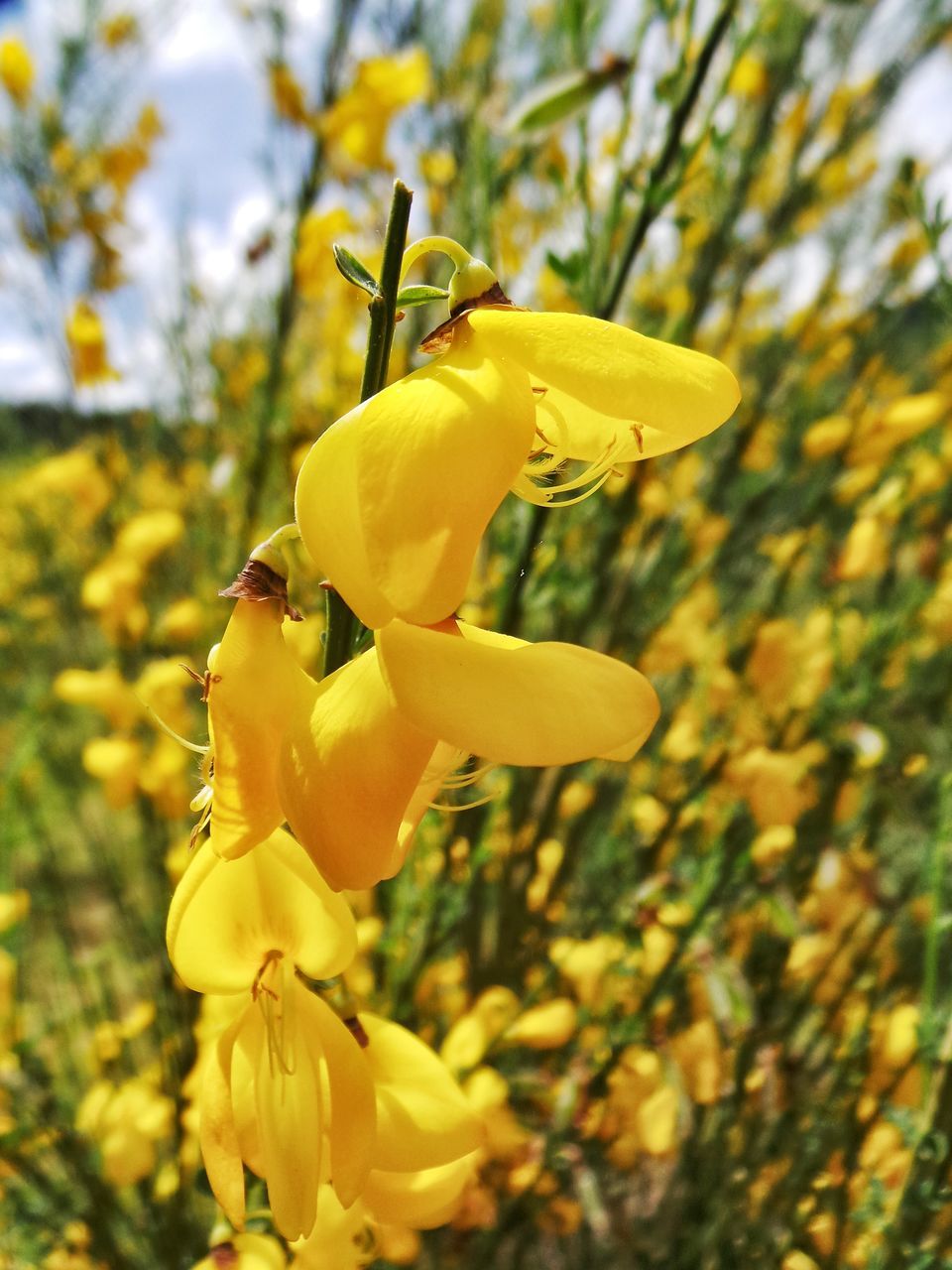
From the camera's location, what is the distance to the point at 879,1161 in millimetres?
780

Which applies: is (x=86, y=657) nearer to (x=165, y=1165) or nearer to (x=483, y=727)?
(x=165, y=1165)

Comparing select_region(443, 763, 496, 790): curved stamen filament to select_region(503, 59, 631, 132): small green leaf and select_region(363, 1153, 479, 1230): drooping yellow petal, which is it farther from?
select_region(503, 59, 631, 132): small green leaf

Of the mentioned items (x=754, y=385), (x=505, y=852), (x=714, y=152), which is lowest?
(x=505, y=852)

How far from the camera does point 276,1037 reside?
1.10ft

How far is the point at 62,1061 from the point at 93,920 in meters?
1.98

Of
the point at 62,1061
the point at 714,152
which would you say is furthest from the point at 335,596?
the point at 62,1061

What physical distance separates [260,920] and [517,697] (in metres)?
0.15

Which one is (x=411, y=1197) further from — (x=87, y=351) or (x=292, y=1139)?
(x=87, y=351)

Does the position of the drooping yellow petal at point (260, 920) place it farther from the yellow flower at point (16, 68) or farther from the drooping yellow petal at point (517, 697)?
the yellow flower at point (16, 68)

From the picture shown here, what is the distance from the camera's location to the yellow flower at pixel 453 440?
9.9 inches

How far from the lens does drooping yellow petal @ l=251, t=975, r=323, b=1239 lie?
312 millimetres

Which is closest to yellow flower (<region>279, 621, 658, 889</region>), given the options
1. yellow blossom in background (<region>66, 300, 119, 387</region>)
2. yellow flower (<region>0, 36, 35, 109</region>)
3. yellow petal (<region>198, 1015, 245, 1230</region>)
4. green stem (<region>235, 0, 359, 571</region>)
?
yellow petal (<region>198, 1015, 245, 1230</region>)

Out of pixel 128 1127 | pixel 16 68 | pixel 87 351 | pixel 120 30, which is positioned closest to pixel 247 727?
pixel 128 1127

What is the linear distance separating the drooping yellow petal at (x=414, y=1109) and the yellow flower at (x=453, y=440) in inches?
7.9
